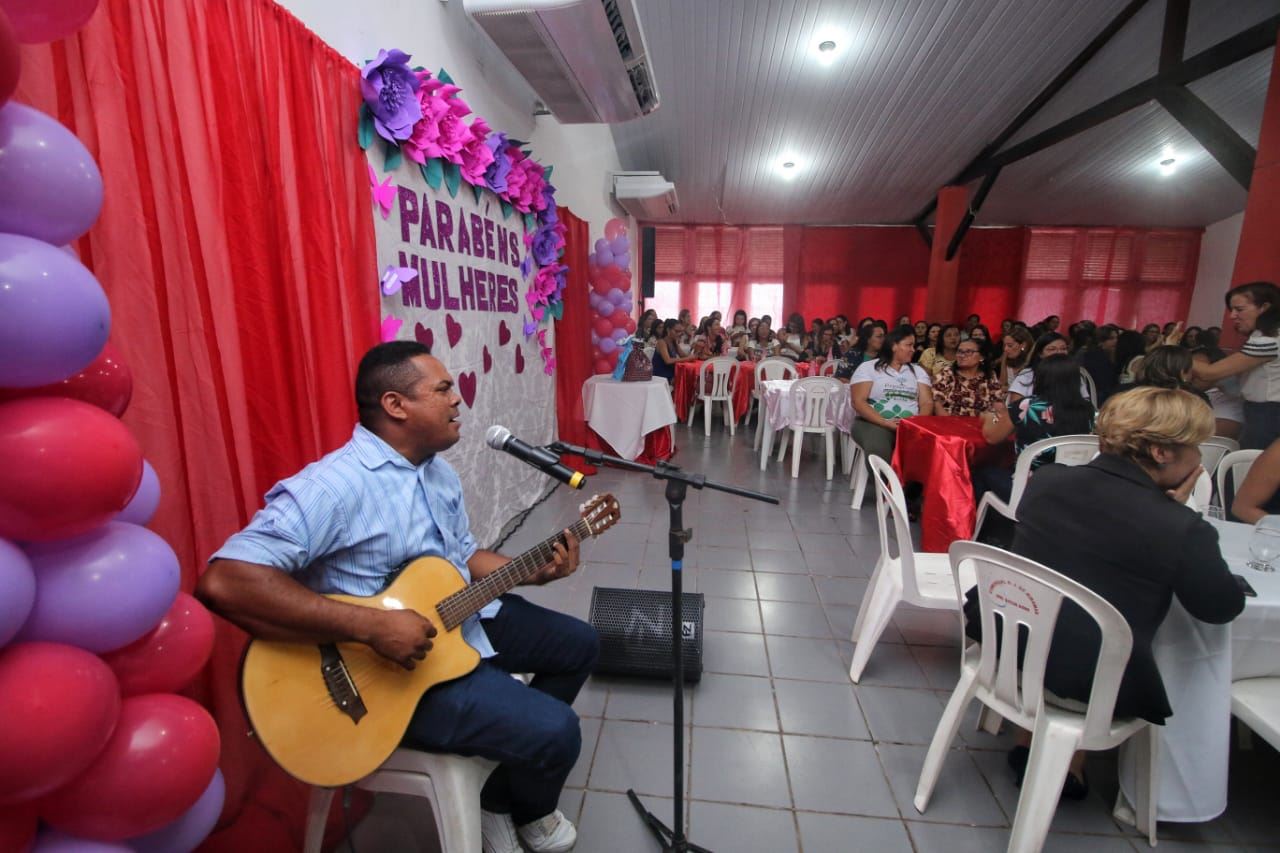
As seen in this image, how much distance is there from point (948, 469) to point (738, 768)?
1.90 meters

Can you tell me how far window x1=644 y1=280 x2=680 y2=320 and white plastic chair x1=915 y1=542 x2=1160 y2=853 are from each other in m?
9.81

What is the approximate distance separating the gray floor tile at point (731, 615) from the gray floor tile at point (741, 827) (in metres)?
0.86

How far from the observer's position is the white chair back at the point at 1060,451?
2441 mm

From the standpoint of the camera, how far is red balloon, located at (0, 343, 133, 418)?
80cm

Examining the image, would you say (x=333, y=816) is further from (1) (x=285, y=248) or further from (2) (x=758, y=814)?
(1) (x=285, y=248)

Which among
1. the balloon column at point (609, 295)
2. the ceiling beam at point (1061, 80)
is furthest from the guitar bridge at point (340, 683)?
the ceiling beam at point (1061, 80)

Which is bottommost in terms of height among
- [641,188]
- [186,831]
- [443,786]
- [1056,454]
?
[443,786]

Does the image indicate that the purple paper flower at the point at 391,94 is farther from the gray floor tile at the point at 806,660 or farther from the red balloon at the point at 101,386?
the gray floor tile at the point at 806,660

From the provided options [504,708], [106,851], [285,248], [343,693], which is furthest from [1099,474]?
[285,248]

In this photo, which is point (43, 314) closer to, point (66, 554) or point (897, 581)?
point (66, 554)

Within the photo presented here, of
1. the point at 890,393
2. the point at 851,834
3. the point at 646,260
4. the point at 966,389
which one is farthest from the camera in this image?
the point at 646,260

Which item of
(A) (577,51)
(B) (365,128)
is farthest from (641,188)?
(B) (365,128)

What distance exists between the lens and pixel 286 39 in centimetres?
152

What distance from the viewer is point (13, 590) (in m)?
0.67
